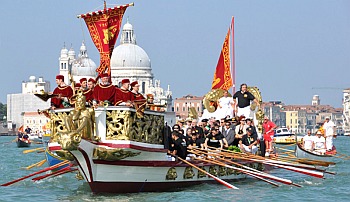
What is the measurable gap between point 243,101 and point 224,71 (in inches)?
120

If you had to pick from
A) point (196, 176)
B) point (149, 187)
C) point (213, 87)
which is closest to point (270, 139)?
point (213, 87)

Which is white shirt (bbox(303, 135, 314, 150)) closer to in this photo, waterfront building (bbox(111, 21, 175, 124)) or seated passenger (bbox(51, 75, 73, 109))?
seated passenger (bbox(51, 75, 73, 109))

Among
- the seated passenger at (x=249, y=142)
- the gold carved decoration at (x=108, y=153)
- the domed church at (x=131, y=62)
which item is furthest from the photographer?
the domed church at (x=131, y=62)

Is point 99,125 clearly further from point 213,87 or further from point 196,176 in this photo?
point 213,87

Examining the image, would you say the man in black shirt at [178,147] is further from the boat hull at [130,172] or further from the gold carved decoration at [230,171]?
the gold carved decoration at [230,171]

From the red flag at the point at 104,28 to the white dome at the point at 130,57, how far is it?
399ft

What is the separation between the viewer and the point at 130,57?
144m

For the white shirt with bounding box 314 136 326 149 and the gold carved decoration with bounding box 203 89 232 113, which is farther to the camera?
the white shirt with bounding box 314 136 326 149

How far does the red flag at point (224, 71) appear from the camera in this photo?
26.3m

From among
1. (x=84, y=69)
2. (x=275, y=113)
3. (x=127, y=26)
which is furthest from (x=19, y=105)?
(x=275, y=113)

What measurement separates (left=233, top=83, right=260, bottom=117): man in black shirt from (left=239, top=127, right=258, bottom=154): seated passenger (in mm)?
2390

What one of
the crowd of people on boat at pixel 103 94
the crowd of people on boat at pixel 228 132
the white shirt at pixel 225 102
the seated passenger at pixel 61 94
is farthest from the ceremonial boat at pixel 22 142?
the crowd of people on boat at pixel 103 94

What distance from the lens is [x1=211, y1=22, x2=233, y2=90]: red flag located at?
Result: 26.3 metres

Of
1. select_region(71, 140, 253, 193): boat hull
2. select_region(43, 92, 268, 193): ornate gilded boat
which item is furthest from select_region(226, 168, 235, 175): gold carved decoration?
select_region(43, 92, 268, 193): ornate gilded boat
